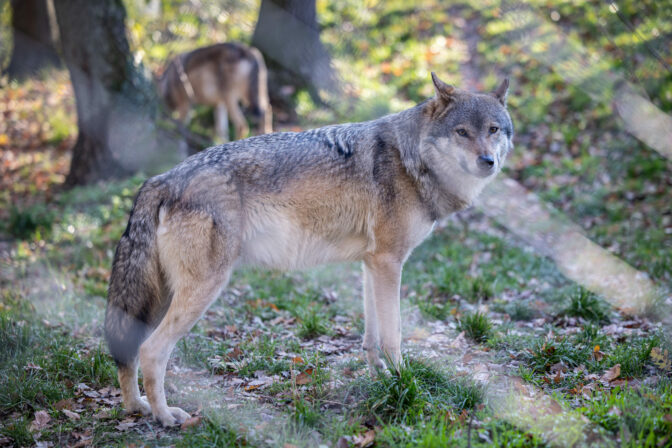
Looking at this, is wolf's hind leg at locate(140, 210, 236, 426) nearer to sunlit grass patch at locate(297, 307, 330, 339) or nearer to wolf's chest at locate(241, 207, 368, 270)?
wolf's chest at locate(241, 207, 368, 270)

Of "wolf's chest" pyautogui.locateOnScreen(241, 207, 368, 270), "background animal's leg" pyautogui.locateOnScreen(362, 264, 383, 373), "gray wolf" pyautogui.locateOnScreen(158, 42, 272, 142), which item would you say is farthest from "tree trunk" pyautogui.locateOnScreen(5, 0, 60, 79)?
"background animal's leg" pyautogui.locateOnScreen(362, 264, 383, 373)

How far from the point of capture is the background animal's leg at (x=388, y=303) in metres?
4.11

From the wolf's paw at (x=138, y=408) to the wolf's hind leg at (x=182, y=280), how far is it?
164 mm

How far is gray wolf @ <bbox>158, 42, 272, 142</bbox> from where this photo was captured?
975 centimetres

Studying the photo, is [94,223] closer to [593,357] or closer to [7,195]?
[7,195]

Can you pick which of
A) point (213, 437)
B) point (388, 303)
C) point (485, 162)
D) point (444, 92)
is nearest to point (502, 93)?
point (444, 92)

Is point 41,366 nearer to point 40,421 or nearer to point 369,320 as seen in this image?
point 40,421

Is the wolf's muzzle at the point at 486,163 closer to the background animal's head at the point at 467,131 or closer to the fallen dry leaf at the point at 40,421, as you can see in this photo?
the background animal's head at the point at 467,131

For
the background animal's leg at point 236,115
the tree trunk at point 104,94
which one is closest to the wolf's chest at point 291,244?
the tree trunk at point 104,94

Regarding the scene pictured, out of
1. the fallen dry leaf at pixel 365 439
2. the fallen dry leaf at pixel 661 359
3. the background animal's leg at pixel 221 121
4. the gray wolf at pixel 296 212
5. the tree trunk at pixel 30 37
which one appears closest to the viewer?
the fallen dry leaf at pixel 365 439

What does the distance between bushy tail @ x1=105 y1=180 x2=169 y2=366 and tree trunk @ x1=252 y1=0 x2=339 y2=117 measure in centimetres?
737

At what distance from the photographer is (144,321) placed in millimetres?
3875

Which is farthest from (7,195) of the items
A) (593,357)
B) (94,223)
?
(593,357)

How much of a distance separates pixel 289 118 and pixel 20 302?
6306 mm
